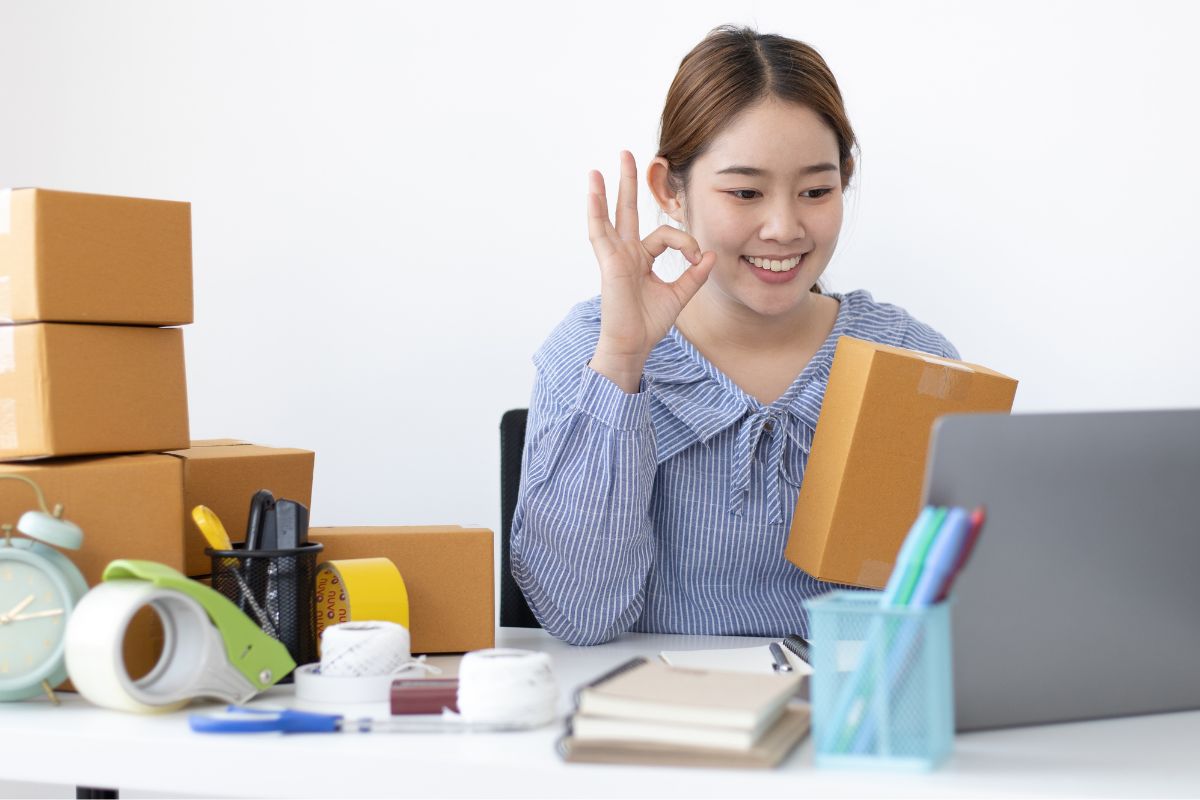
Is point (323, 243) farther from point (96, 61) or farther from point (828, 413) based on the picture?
point (828, 413)

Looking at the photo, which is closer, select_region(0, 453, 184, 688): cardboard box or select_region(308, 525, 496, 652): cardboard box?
select_region(0, 453, 184, 688): cardboard box

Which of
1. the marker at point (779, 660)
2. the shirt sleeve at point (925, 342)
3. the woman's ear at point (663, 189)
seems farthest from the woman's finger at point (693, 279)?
the marker at point (779, 660)

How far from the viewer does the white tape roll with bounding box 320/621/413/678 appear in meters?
0.98

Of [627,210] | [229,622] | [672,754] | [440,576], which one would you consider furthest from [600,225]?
[672,754]

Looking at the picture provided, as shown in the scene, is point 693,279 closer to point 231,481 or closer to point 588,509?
point 588,509

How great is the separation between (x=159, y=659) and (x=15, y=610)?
12 centimetres

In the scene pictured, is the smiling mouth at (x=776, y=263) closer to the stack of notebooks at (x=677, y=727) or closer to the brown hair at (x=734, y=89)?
the brown hair at (x=734, y=89)

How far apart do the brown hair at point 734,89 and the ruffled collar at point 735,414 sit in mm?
263

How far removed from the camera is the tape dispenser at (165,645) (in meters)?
0.91

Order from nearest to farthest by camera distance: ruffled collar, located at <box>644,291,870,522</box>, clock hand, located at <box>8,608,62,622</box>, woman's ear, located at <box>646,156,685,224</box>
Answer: clock hand, located at <box>8,608,62,622</box> → ruffled collar, located at <box>644,291,870,522</box> → woman's ear, located at <box>646,156,685,224</box>

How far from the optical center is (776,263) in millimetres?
1582

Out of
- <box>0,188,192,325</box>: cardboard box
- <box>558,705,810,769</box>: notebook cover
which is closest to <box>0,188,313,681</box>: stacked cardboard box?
<box>0,188,192,325</box>: cardboard box

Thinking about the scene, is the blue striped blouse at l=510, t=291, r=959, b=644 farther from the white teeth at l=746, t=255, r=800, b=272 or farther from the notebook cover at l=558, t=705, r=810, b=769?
the notebook cover at l=558, t=705, r=810, b=769

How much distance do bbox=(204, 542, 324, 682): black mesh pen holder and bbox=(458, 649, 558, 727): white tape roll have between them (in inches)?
8.7
